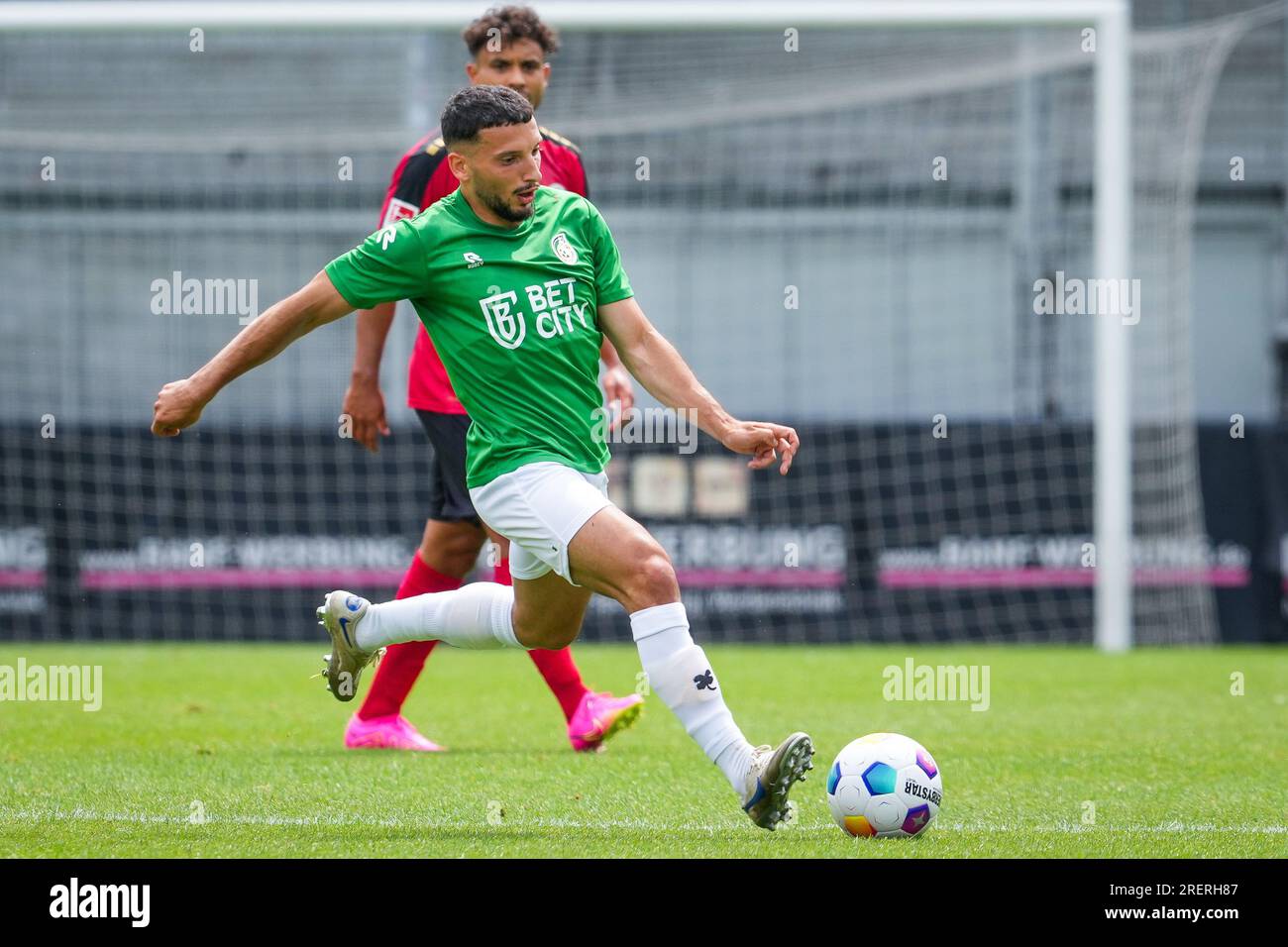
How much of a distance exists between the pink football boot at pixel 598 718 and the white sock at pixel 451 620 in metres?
0.96

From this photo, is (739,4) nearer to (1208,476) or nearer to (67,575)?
(1208,476)

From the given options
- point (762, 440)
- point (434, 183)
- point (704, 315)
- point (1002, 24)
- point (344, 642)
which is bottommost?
point (344, 642)

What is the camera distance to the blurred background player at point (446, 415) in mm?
5801

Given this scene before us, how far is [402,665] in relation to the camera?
5977 mm

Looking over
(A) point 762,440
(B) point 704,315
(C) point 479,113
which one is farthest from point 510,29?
(B) point 704,315

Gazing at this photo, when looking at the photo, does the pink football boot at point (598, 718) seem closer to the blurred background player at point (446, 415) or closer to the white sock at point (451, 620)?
the blurred background player at point (446, 415)

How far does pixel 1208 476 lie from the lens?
40.5 feet

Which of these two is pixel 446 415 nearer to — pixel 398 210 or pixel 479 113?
pixel 398 210

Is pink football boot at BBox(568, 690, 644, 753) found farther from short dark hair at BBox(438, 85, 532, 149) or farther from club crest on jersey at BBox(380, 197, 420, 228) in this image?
short dark hair at BBox(438, 85, 532, 149)

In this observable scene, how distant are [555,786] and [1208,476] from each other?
28.4 ft

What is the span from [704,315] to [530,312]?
42.3ft
